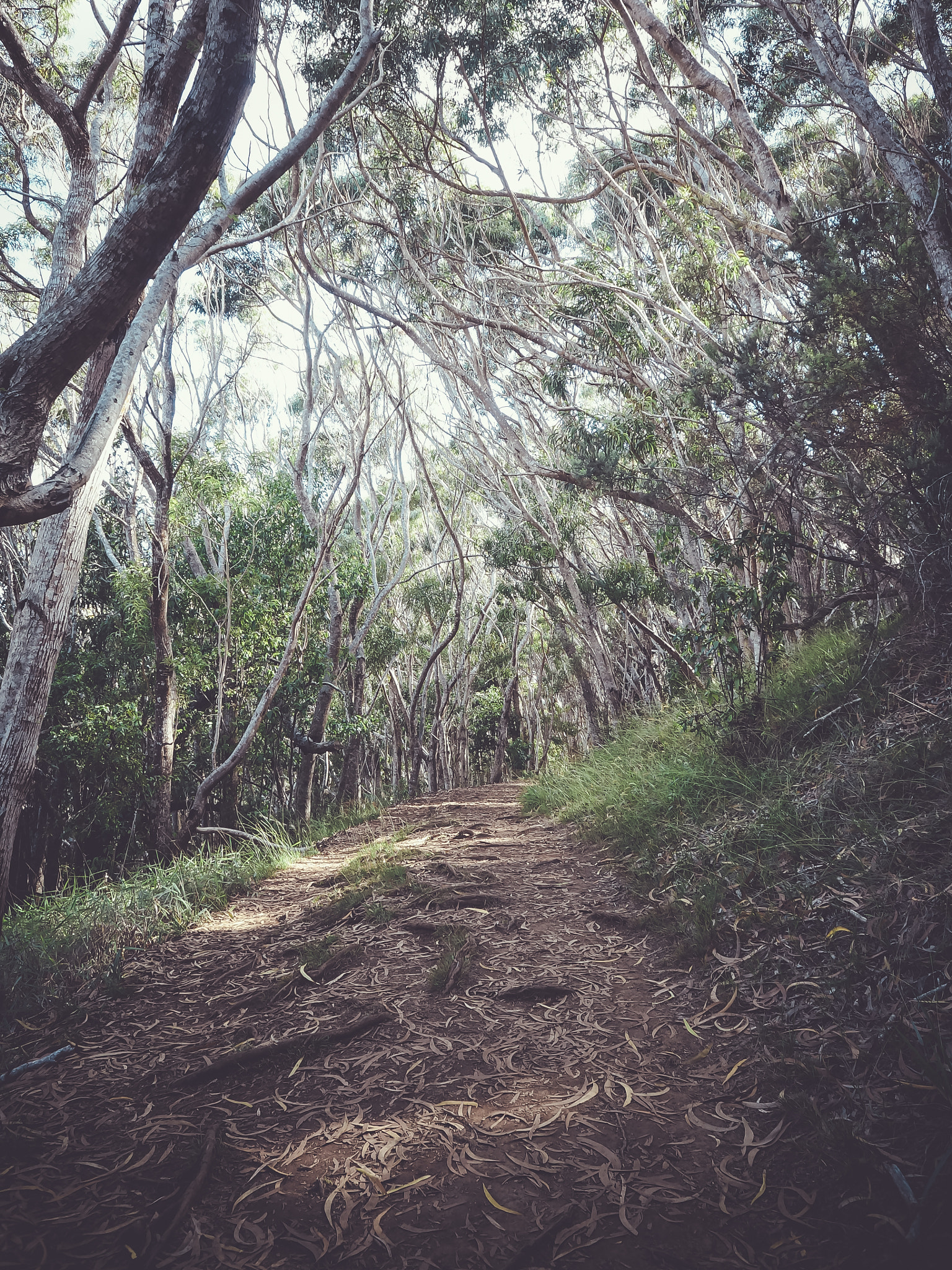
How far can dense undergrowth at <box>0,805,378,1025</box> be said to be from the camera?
3051mm

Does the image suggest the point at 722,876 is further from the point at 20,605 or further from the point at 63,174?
the point at 63,174

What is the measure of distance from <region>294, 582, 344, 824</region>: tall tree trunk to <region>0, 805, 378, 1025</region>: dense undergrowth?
2962 mm

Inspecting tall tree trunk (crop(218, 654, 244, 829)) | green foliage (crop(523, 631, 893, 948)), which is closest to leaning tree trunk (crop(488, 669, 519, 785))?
tall tree trunk (crop(218, 654, 244, 829))

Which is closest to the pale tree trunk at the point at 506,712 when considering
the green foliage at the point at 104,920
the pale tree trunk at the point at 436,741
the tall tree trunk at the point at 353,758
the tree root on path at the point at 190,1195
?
the pale tree trunk at the point at 436,741

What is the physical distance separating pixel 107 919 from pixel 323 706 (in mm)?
5570

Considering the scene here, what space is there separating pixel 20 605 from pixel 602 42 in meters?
9.68

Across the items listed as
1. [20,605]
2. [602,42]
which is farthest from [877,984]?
[602,42]

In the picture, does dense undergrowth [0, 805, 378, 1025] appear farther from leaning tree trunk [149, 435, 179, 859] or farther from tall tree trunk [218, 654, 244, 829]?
tall tree trunk [218, 654, 244, 829]

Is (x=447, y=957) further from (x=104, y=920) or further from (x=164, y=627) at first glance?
(x=164, y=627)

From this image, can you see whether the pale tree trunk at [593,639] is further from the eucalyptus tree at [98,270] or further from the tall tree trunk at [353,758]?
the eucalyptus tree at [98,270]

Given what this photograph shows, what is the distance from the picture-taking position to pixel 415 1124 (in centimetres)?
193

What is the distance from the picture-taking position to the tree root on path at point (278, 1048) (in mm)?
2232

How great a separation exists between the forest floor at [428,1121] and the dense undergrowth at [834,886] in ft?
0.20

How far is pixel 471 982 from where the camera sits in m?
2.85
